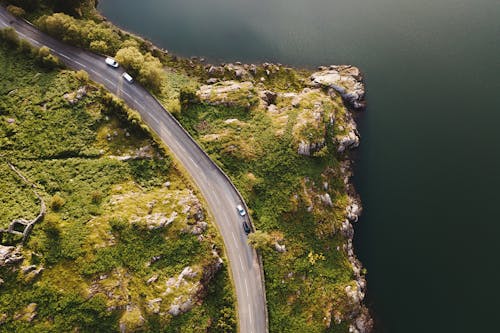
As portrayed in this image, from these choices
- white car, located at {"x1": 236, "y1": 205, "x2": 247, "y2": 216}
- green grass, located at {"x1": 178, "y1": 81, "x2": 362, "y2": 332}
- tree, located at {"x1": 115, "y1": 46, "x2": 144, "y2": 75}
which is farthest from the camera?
tree, located at {"x1": 115, "y1": 46, "x2": 144, "y2": 75}

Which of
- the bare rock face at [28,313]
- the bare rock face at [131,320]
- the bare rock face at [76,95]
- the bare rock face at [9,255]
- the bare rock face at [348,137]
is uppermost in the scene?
the bare rock face at [76,95]

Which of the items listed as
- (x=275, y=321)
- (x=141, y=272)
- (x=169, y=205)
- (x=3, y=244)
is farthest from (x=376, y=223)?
(x=3, y=244)

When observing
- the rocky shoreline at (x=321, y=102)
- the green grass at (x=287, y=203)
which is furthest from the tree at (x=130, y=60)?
the rocky shoreline at (x=321, y=102)

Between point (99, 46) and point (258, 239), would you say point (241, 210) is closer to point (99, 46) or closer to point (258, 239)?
point (258, 239)

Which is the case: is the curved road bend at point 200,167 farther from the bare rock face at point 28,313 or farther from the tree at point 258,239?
the bare rock face at point 28,313

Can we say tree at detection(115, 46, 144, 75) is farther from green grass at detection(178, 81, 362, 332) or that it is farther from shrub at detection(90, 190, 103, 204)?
shrub at detection(90, 190, 103, 204)

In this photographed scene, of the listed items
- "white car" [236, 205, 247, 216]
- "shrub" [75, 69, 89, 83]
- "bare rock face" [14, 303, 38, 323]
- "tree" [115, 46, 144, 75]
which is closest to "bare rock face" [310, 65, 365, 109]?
"white car" [236, 205, 247, 216]

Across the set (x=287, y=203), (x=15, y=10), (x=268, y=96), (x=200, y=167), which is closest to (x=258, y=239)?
(x=287, y=203)
